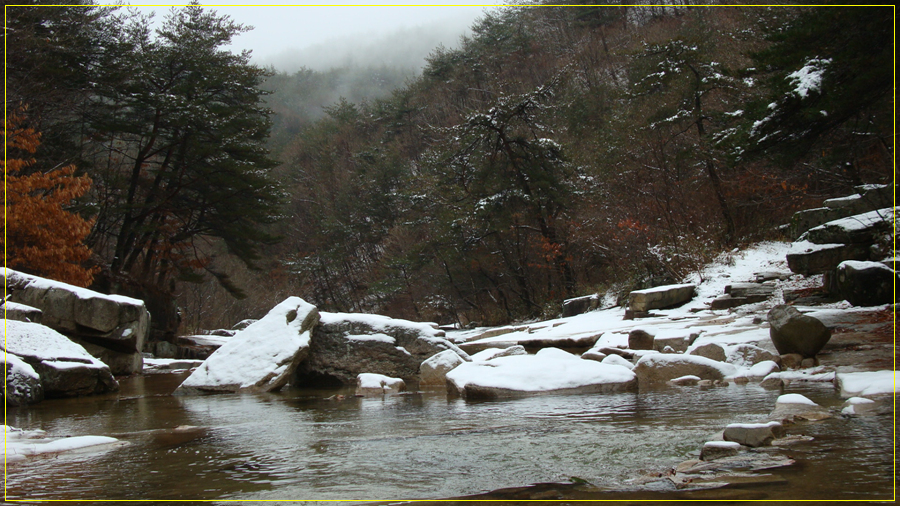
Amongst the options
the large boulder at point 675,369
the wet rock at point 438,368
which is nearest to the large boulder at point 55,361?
the wet rock at point 438,368

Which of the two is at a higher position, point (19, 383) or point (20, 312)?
point (20, 312)

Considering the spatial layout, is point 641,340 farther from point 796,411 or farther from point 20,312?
point 20,312

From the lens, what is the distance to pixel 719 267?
1377 cm

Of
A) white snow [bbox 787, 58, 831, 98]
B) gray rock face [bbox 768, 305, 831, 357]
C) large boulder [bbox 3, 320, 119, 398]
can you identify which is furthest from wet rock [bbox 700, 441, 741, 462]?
large boulder [bbox 3, 320, 119, 398]

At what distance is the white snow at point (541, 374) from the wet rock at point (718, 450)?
10.2 feet

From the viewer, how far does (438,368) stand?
800 centimetres

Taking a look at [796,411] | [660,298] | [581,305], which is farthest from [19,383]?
[581,305]

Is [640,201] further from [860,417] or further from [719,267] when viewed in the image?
[860,417]

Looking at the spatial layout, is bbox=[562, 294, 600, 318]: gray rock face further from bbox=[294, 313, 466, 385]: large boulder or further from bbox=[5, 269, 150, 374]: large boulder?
bbox=[5, 269, 150, 374]: large boulder

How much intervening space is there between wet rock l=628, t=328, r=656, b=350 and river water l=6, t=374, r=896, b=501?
2740mm

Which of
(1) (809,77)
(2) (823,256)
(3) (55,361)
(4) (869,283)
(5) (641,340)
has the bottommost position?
(5) (641,340)

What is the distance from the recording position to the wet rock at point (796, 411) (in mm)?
3668

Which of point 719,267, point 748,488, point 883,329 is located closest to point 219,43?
point 719,267

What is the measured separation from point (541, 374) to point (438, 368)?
201 cm
